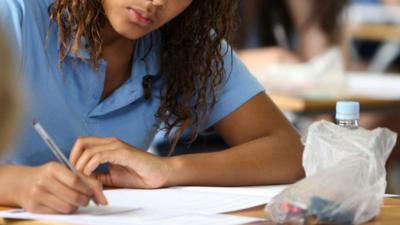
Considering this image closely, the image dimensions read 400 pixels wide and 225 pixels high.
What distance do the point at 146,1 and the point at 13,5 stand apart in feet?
0.84

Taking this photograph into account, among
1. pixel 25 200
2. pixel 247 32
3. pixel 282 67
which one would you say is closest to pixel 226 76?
pixel 25 200

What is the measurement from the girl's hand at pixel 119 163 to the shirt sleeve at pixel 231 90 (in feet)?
1.23

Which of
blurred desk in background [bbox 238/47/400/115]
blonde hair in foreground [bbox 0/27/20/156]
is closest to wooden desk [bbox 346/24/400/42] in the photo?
blurred desk in background [bbox 238/47/400/115]

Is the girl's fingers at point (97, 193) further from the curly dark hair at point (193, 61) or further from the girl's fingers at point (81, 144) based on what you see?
the curly dark hair at point (193, 61)

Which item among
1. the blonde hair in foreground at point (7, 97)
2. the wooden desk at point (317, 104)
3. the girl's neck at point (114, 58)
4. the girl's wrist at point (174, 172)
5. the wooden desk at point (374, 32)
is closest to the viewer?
the blonde hair in foreground at point (7, 97)

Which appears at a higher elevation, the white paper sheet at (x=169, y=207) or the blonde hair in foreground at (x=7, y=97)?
the blonde hair in foreground at (x=7, y=97)

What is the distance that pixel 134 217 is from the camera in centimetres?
152

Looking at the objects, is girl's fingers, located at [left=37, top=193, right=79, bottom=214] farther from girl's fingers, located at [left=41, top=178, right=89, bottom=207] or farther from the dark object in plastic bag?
the dark object in plastic bag

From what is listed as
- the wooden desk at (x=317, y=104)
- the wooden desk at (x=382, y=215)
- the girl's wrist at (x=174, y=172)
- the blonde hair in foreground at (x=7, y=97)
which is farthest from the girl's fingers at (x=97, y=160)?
the wooden desk at (x=317, y=104)

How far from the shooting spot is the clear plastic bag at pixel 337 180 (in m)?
1.52

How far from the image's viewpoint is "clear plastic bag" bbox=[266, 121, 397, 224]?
4.98ft

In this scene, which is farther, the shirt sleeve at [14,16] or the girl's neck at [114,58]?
the girl's neck at [114,58]

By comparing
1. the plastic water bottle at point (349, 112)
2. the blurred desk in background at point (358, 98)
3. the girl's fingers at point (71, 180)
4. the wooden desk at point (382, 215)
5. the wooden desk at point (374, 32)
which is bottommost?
the wooden desk at point (374, 32)

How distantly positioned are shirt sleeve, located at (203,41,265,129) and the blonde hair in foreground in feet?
A: 4.18
